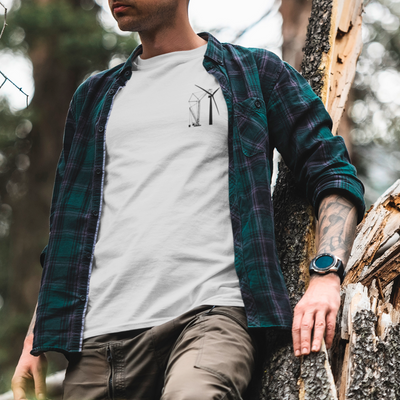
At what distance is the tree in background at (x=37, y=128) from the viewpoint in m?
6.49

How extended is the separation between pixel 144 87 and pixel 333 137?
870 mm

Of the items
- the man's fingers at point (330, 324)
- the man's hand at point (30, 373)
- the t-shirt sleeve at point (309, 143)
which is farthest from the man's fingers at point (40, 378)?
the t-shirt sleeve at point (309, 143)

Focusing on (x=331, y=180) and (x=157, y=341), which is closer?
(x=157, y=341)

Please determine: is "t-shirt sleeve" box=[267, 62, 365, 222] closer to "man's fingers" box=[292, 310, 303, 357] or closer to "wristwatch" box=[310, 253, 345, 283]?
"wristwatch" box=[310, 253, 345, 283]

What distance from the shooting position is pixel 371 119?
38.5ft

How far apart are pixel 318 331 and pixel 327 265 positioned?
0.83 ft

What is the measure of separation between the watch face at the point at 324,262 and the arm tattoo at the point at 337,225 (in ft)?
0.16

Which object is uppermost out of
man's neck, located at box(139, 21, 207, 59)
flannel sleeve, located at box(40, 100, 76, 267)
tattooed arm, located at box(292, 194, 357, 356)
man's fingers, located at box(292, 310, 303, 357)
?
man's neck, located at box(139, 21, 207, 59)

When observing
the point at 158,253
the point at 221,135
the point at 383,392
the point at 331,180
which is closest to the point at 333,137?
the point at 331,180

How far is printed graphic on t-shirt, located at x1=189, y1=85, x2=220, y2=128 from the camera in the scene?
2.05 metres

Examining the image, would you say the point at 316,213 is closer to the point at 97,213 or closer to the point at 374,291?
the point at 374,291

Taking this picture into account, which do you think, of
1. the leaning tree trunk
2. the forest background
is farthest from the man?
the forest background

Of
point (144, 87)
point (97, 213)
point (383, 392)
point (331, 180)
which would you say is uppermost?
point (144, 87)

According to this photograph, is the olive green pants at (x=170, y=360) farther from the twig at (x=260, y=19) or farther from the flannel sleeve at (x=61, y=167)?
the twig at (x=260, y=19)
